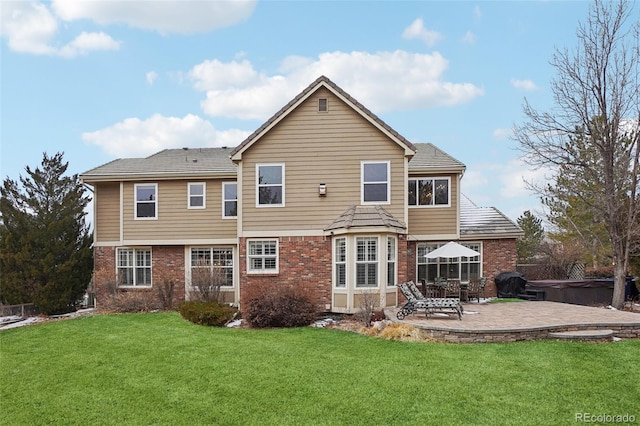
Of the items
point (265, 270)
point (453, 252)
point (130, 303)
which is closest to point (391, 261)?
point (453, 252)

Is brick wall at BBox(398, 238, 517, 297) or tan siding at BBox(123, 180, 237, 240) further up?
tan siding at BBox(123, 180, 237, 240)

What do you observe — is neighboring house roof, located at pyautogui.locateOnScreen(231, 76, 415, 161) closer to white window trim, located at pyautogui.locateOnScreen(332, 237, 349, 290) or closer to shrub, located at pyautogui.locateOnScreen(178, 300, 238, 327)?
white window trim, located at pyautogui.locateOnScreen(332, 237, 349, 290)

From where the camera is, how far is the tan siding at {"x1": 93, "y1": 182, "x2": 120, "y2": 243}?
18.6 metres

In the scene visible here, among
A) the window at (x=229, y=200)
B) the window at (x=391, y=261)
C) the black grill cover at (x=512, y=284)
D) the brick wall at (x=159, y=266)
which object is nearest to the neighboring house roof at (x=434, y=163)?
the window at (x=391, y=261)

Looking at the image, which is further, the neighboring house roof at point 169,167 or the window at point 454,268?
the neighboring house roof at point 169,167

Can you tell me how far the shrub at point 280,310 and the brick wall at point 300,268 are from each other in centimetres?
179

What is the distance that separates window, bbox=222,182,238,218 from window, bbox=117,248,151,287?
12.2ft

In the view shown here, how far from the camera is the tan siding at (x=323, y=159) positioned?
15.1 meters

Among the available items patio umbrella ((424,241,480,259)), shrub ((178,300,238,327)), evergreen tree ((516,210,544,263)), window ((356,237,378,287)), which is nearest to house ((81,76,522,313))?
window ((356,237,378,287))

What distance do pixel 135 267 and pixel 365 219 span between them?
10514 mm

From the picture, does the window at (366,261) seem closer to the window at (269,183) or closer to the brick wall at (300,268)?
the brick wall at (300,268)

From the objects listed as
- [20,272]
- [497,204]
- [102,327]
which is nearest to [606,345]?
[497,204]

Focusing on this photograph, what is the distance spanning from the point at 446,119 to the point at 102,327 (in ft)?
47.2

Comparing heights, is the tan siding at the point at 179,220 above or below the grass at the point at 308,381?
above
